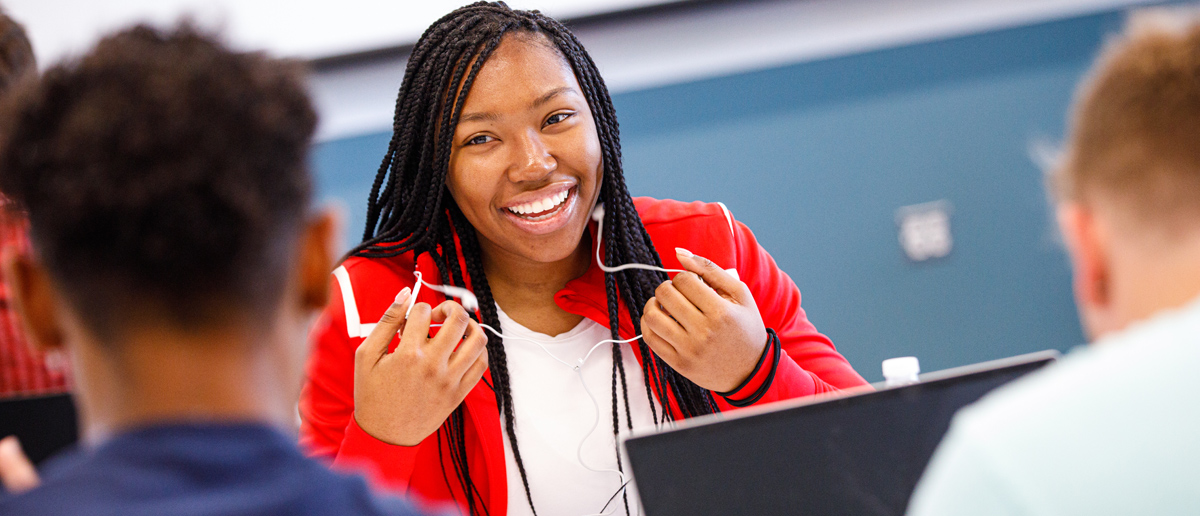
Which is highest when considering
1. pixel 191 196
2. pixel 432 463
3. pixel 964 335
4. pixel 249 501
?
pixel 191 196

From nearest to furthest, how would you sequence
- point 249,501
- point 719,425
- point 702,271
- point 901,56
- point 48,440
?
point 249,501 < point 719,425 < point 48,440 < point 702,271 < point 901,56

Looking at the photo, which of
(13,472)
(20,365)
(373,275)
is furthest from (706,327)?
(20,365)

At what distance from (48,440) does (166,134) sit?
2.03 feet

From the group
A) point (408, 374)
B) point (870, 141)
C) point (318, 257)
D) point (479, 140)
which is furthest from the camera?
point (870, 141)

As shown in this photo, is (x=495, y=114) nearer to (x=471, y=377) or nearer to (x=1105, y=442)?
(x=471, y=377)

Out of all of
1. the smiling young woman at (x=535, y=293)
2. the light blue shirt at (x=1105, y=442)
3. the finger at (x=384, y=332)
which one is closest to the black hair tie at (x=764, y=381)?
the smiling young woman at (x=535, y=293)

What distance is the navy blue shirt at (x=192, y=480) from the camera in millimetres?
469

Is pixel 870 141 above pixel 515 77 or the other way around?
the other way around

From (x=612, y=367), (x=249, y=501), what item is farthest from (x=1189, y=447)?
(x=612, y=367)

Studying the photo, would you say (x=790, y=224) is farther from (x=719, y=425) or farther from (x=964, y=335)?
(x=719, y=425)

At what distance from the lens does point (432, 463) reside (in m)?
1.28

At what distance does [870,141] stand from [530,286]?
135 centimetres

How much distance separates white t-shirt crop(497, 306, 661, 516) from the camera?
4.12ft

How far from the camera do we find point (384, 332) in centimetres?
108
